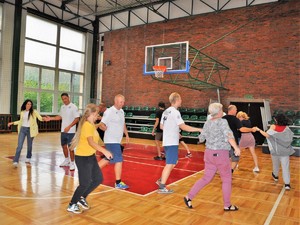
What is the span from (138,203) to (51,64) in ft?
49.4

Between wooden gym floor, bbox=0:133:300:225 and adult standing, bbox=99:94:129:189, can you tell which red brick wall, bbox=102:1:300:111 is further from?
adult standing, bbox=99:94:129:189

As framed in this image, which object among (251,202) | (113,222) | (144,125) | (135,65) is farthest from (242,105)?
(113,222)

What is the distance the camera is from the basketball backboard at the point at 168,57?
997 centimetres

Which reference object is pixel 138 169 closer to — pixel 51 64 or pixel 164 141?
pixel 164 141

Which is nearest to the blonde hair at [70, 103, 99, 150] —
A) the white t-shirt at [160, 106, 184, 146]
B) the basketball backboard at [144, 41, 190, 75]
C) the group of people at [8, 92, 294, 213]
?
the group of people at [8, 92, 294, 213]

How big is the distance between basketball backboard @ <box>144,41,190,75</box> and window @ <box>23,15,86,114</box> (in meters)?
8.96

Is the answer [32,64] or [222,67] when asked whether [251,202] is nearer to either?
[222,67]

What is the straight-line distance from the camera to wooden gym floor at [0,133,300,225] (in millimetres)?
3523

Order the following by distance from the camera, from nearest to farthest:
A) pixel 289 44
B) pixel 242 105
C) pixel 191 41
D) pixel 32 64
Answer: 1. pixel 289 44
2. pixel 242 105
3. pixel 191 41
4. pixel 32 64

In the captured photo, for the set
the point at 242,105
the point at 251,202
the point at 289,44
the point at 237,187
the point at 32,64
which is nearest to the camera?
the point at 251,202

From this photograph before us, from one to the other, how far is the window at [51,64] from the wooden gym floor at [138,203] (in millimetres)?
11538

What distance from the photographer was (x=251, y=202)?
4.45m

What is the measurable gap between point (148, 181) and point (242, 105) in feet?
31.1

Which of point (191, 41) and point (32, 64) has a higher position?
point (191, 41)
